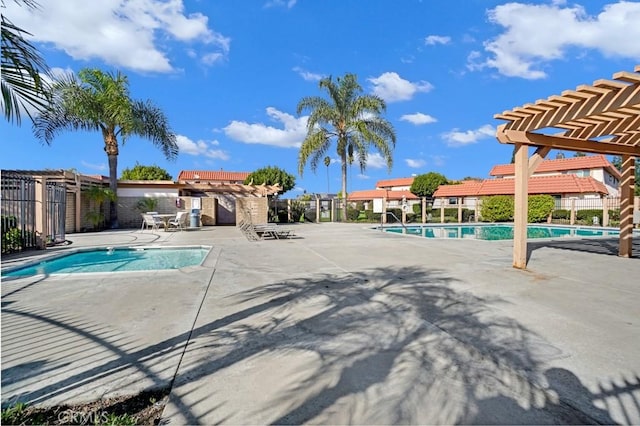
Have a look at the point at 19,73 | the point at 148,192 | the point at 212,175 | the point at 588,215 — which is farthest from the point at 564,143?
the point at 212,175

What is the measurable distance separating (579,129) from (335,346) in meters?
7.35

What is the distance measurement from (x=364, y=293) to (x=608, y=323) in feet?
9.04

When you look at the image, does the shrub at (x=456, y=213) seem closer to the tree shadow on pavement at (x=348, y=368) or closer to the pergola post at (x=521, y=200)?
the pergola post at (x=521, y=200)

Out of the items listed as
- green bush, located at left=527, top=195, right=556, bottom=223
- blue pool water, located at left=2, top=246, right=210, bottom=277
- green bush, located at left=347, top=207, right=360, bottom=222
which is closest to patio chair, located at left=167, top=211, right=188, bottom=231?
blue pool water, located at left=2, top=246, right=210, bottom=277

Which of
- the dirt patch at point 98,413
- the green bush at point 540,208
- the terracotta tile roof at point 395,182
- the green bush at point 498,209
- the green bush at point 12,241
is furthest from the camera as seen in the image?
the terracotta tile roof at point 395,182

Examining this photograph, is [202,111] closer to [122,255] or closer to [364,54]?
[364,54]

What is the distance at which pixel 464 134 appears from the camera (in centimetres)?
4909

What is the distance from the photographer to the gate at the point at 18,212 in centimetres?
916

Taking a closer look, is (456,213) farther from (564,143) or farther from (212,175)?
(212,175)

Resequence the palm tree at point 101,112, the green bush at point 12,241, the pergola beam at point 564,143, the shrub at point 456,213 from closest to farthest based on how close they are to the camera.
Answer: the pergola beam at point 564,143
the green bush at point 12,241
the palm tree at point 101,112
the shrub at point 456,213

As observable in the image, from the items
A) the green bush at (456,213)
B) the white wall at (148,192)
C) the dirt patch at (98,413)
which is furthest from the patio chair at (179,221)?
the green bush at (456,213)

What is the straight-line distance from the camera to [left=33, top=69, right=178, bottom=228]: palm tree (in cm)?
1572

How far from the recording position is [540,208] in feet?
76.9

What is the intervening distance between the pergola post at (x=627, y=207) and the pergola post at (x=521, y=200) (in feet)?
11.3
